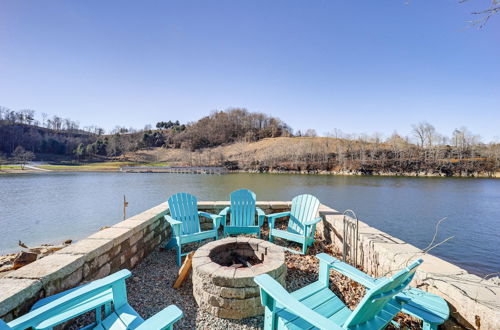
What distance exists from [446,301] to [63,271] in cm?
329

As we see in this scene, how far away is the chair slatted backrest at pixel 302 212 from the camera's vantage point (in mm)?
3957

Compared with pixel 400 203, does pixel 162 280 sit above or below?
above

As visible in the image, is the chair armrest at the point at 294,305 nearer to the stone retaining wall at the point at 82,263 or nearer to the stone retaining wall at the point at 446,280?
the stone retaining wall at the point at 446,280

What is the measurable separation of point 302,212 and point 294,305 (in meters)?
2.76

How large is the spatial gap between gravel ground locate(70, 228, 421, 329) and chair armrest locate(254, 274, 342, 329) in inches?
33.2

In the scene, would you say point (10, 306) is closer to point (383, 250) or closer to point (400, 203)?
point (383, 250)

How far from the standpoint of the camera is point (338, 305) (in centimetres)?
192

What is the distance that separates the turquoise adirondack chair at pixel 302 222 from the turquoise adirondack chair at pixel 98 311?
2.58 metres

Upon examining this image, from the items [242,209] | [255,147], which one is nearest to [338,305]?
[242,209]

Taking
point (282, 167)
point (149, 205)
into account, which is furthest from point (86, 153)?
point (149, 205)

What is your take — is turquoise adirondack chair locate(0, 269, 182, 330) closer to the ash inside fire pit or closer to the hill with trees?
the ash inside fire pit

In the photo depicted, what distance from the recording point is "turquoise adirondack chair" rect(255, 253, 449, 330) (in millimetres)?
1344

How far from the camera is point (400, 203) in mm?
15008

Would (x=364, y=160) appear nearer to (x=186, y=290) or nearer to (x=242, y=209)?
(x=242, y=209)
